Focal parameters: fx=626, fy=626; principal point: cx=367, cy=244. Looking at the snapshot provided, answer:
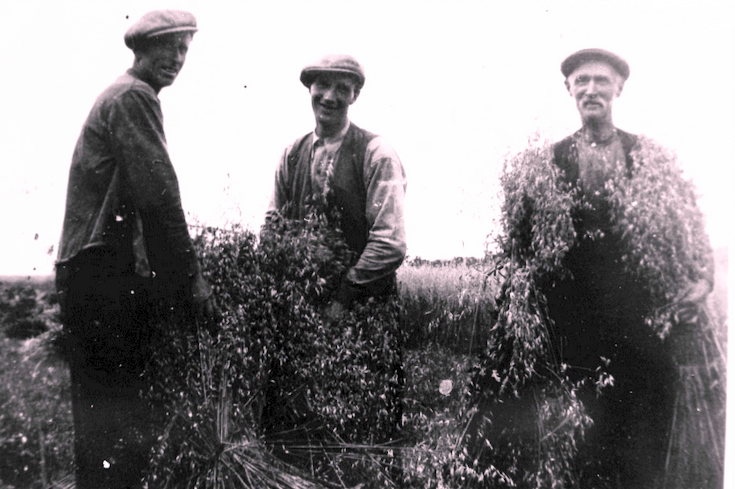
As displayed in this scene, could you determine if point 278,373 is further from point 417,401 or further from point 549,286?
point 549,286

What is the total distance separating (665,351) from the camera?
3146mm

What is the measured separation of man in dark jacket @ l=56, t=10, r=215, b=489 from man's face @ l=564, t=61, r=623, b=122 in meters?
1.96

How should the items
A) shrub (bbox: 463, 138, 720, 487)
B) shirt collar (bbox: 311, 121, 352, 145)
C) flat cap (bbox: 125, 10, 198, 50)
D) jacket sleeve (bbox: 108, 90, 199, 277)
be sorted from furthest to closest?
shirt collar (bbox: 311, 121, 352, 145), shrub (bbox: 463, 138, 720, 487), flat cap (bbox: 125, 10, 198, 50), jacket sleeve (bbox: 108, 90, 199, 277)

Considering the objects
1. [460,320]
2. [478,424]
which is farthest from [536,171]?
[478,424]

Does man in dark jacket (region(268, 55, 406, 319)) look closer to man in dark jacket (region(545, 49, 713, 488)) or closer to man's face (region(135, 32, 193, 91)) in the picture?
man's face (region(135, 32, 193, 91))

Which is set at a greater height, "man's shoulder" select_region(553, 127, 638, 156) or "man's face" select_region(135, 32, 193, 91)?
"man's face" select_region(135, 32, 193, 91)

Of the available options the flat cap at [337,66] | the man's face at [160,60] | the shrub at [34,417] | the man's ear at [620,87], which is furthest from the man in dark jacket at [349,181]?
the shrub at [34,417]

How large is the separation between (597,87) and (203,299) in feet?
7.31

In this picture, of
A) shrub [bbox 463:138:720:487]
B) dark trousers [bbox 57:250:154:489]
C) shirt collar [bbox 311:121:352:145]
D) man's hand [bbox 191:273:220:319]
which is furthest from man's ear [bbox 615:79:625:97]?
dark trousers [bbox 57:250:154:489]

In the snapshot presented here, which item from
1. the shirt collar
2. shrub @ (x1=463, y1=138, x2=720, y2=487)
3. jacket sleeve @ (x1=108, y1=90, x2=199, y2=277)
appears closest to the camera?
jacket sleeve @ (x1=108, y1=90, x2=199, y2=277)

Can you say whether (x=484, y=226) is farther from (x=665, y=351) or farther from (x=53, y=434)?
(x=53, y=434)

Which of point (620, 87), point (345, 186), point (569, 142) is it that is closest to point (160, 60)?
point (345, 186)

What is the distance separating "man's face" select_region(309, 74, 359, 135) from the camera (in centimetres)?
320

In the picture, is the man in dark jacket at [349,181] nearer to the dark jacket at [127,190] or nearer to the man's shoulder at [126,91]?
the dark jacket at [127,190]
